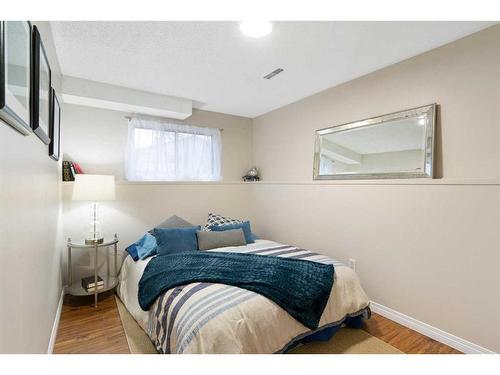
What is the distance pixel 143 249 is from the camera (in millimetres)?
2809

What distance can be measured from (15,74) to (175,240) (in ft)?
6.93

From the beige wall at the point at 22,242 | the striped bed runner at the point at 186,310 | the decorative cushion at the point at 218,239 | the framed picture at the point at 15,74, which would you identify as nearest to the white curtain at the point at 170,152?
the decorative cushion at the point at 218,239

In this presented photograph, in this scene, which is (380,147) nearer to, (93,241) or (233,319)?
(233,319)

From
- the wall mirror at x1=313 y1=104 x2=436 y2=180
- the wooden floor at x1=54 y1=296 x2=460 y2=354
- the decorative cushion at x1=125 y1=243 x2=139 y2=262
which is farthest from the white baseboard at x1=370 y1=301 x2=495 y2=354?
the decorative cushion at x1=125 y1=243 x2=139 y2=262

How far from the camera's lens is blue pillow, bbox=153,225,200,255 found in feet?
8.75

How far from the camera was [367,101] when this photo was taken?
2.63m

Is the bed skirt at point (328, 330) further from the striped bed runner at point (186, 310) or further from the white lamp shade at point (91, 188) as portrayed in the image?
the white lamp shade at point (91, 188)

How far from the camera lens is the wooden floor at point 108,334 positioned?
1938 millimetres

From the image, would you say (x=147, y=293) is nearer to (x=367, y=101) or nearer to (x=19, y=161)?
(x=19, y=161)

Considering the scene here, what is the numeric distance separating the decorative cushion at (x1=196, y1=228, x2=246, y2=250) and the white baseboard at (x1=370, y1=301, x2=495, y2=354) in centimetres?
153

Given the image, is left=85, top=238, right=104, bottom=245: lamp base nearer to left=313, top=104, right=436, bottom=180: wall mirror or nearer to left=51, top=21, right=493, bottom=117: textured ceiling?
left=51, top=21, right=493, bottom=117: textured ceiling

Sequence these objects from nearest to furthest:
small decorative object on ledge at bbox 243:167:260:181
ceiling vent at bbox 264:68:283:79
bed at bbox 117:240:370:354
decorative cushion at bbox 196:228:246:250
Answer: bed at bbox 117:240:370:354, ceiling vent at bbox 264:68:283:79, decorative cushion at bbox 196:228:246:250, small decorative object on ledge at bbox 243:167:260:181

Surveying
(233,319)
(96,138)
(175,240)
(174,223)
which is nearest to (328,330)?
(233,319)

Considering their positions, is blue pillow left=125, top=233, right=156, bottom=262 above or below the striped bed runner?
above
